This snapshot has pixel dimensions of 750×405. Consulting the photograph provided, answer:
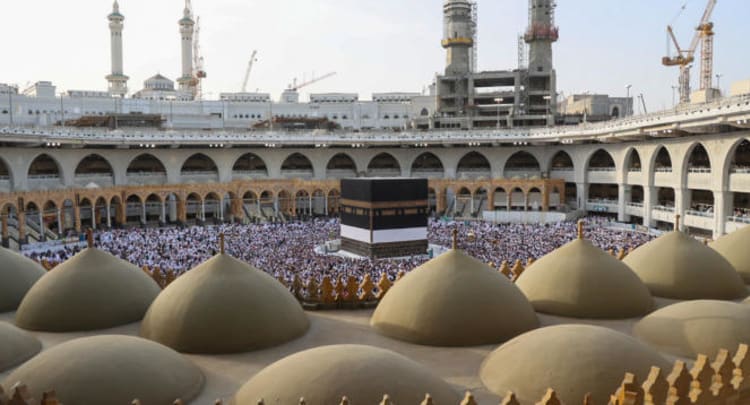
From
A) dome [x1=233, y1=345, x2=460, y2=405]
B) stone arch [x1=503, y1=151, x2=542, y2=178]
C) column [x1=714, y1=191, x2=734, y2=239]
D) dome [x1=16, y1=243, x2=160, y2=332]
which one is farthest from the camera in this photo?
stone arch [x1=503, y1=151, x2=542, y2=178]

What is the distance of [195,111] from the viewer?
7244cm

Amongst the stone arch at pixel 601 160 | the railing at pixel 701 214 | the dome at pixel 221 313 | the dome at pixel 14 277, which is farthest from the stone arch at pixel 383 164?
the dome at pixel 221 313

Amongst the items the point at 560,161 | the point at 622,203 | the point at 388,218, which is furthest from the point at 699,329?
the point at 560,161

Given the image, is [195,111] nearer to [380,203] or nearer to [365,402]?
[380,203]

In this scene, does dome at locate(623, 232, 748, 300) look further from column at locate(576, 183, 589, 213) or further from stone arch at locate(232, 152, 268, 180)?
stone arch at locate(232, 152, 268, 180)

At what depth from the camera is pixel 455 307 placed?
33.4 feet

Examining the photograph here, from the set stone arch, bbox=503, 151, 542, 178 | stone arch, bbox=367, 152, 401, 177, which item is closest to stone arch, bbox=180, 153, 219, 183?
stone arch, bbox=367, 152, 401, 177

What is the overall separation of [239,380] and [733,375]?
6810mm

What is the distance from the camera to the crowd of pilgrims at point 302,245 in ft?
86.8

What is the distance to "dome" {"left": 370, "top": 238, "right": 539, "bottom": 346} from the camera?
10078 millimetres

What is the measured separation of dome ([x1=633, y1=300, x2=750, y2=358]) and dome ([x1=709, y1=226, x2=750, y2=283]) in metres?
5.34

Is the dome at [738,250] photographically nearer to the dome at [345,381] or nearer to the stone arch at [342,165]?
the dome at [345,381]

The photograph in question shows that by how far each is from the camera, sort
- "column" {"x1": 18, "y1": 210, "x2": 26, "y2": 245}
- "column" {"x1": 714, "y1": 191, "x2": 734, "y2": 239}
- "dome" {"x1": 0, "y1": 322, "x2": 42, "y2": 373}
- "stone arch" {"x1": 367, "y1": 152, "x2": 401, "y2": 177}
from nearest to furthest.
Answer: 1. "dome" {"x1": 0, "y1": 322, "x2": 42, "y2": 373}
2. "column" {"x1": 714, "y1": 191, "x2": 734, "y2": 239}
3. "column" {"x1": 18, "y1": 210, "x2": 26, "y2": 245}
4. "stone arch" {"x1": 367, "y1": 152, "x2": 401, "y2": 177}

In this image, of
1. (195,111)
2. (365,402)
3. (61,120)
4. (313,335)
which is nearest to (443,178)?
(195,111)
